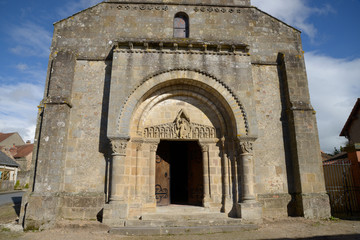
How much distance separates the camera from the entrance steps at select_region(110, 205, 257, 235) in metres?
7.02

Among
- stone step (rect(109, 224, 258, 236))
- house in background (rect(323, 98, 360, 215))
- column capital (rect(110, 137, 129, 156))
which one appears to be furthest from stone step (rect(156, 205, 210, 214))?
house in background (rect(323, 98, 360, 215))

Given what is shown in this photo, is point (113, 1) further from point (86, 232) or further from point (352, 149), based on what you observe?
point (352, 149)

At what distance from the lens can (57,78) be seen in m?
8.88

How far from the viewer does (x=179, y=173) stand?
11125mm

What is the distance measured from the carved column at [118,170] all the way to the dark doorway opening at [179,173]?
1880 millimetres

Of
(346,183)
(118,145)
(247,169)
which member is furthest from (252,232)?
(346,183)

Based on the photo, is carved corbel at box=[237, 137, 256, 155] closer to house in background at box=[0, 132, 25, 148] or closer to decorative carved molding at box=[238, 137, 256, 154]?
decorative carved molding at box=[238, 137, 256, 154]

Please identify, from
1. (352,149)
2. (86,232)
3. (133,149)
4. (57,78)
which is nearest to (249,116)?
(133,149)

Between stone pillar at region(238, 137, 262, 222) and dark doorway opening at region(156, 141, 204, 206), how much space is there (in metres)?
1.71

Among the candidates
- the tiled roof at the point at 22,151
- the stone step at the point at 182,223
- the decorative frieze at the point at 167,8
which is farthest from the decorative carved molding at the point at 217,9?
the tiled roof at the point at 22,151

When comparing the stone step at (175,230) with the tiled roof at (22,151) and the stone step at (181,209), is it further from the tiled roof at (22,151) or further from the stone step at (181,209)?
the tiled roof at (22,151)

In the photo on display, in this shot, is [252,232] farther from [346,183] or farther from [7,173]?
[7,173]

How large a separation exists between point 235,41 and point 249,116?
331cm

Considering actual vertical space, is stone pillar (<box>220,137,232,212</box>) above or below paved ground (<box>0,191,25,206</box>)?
above
